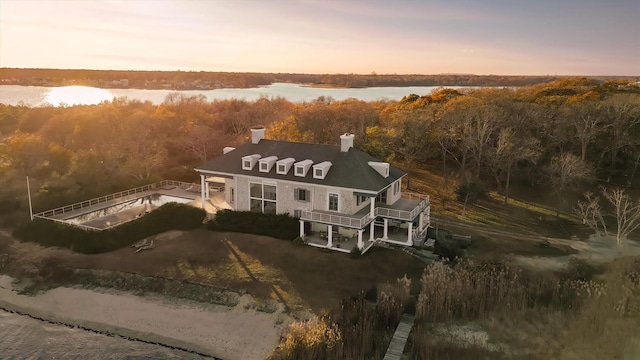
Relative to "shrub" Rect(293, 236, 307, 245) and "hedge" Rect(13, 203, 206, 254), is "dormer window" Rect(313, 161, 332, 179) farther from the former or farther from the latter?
"hedge" Rect(13, 203, 206, 254)

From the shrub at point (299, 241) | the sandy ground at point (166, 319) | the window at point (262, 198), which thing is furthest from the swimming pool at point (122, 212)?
the shrub at point (299, 241)

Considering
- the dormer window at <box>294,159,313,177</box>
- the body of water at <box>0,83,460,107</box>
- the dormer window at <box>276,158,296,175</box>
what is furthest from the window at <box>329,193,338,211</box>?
the body of water at <box>0,83,460,107</box>

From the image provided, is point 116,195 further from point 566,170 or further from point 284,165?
point 566,170

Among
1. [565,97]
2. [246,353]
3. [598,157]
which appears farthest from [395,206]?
[565,97]

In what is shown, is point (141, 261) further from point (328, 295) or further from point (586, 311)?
point (586, 311)

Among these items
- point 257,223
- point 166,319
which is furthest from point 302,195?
point 166,319
